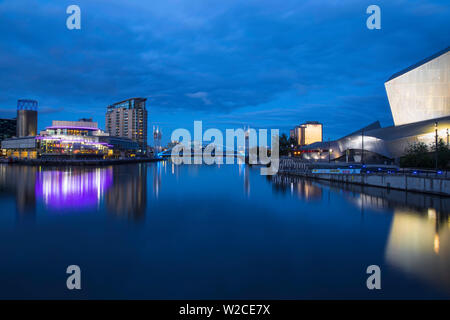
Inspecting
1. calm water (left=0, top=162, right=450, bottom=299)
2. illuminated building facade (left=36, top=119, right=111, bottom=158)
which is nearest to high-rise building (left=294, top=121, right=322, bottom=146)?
illuminated building facade (left=36, top=119, right=111, bottom=158)

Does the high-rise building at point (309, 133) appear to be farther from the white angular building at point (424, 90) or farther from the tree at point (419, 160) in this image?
the tree at point (419, 160)

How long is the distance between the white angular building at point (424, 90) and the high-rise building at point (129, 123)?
448 feet

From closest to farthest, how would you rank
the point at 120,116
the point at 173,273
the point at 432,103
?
the point at 173,273 < the point at 432,103 < the point at 120,116

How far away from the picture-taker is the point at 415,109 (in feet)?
153

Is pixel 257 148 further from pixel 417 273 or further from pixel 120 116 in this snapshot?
pixel 417 273

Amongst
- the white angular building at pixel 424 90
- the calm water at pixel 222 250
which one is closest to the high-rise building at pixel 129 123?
the white angular building at pixel 424 90

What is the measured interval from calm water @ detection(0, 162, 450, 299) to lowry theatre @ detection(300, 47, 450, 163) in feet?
79.8

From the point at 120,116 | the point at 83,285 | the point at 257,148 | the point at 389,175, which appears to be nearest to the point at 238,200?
the point at 389,175

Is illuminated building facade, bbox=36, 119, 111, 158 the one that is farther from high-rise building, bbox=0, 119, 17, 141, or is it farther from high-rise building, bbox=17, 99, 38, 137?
high-rise building, bbox=0, 119, 17, 141

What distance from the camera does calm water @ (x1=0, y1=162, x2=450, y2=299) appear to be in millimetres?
7199

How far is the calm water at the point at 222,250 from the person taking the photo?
7199 mm

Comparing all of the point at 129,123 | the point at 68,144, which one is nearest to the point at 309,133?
the point at 129,123
